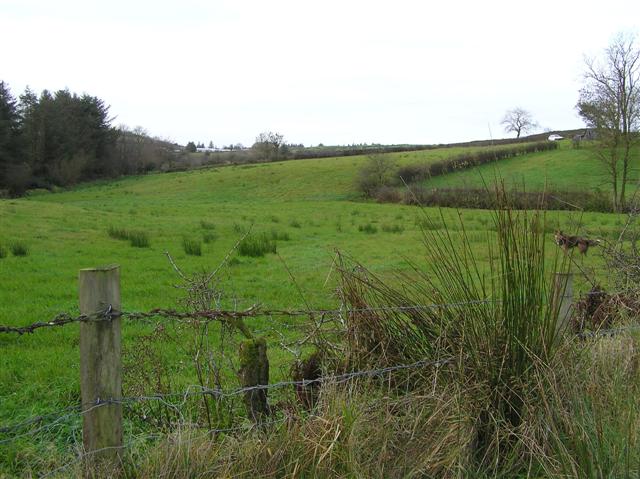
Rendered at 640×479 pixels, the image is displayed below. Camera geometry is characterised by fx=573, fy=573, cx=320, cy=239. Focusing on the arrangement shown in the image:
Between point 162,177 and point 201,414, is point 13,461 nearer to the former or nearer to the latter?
point 201,414

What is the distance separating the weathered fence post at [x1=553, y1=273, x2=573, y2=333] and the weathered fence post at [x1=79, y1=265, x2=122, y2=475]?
2524 millimetres

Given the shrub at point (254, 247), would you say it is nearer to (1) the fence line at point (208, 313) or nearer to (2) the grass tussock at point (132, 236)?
(2) the grass tussock at point (132, 236)

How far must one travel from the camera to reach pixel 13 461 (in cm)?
356

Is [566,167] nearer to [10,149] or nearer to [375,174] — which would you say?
[375,174]

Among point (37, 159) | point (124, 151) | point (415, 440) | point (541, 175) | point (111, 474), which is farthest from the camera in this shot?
point (124, 151)

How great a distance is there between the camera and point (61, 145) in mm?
60406

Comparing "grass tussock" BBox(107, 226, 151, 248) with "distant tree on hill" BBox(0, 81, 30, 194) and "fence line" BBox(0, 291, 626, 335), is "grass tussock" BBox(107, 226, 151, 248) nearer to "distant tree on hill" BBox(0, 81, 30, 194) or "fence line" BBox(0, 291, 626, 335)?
"fence line" BBox(0, 291, 626, 335)

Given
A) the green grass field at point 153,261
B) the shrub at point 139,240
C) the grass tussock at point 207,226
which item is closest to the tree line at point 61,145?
the green grass field at point 153,261

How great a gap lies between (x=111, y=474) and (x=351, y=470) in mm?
1112

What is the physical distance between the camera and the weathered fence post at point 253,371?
3.18 m

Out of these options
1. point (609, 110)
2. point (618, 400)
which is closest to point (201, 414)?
point (618, 400)

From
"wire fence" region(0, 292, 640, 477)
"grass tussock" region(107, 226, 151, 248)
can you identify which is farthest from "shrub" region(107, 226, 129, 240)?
"wire fence" region(0, 292, 640, 477)

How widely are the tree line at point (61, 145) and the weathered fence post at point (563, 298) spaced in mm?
53928

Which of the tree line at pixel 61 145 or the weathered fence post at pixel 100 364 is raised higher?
the tree line at pixel 61 145
